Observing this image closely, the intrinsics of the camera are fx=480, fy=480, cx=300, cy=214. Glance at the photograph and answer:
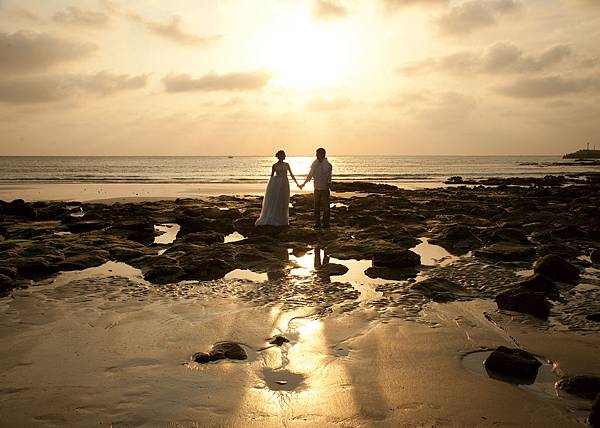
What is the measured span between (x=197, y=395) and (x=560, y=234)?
13374 millimetres

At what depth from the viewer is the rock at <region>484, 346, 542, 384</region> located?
5.02 metres

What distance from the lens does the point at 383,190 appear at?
125ft

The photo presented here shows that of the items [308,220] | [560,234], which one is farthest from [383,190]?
[560,234]

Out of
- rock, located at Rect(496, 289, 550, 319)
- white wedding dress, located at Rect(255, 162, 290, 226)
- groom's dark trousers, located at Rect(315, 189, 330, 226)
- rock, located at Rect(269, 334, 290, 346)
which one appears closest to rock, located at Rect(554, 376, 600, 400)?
rock, located at Rect(496, 289, 550, 319)

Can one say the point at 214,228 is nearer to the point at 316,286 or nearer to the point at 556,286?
the point at 316,286

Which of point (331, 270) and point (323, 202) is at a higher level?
point (323, 202)

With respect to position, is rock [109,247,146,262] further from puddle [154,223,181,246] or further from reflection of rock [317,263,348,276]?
reflection of rock [317,263,348,276]

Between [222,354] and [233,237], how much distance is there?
972 cm

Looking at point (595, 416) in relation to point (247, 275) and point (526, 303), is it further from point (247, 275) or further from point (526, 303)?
point (247, 275)

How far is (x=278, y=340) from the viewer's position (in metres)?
5.94

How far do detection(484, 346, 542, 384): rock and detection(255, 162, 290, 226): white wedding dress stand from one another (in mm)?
10616

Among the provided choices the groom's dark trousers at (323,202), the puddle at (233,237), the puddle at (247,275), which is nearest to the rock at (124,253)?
the puddle at (233,237)

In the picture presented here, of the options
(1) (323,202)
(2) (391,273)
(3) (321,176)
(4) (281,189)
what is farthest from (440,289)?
(1) (323,202)

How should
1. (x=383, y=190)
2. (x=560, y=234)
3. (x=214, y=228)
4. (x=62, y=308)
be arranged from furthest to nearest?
(x=383, y=190), (x=214, y=228), (x=560, y=234), (x=62, y=308)
